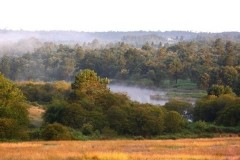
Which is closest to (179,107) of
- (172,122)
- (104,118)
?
(172,122)

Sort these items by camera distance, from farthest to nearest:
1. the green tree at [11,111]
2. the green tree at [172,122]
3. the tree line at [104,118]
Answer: the green tree at [172,122] → the tree line at [104,118] → the green tree at [11,111]

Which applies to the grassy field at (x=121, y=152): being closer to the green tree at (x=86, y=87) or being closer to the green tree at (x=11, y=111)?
the green tree at (x=11, y=111)

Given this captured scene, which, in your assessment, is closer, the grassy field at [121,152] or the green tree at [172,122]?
the grassy field at [121,152]

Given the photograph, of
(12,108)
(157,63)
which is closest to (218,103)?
(12,108)

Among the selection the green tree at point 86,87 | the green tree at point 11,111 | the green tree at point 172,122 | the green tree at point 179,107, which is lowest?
the green tree at point 179,107

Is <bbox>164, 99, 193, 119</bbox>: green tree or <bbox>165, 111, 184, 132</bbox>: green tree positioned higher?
<bbox>165, 111, 184, 132</bbox>: green tree

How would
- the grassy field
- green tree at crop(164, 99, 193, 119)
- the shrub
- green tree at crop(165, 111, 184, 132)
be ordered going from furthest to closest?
green tree at crop(164, 99, 193, 119), green tree at crop(165, 111, 184, 132), the shrub, the grassy field

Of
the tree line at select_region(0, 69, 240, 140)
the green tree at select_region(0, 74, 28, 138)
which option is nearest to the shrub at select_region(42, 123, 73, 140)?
the tree line at select_region(0, 69, 240, 140)

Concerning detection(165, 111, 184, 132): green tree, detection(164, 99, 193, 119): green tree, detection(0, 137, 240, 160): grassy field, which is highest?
detection(0, 137, 240, 160): grassy field

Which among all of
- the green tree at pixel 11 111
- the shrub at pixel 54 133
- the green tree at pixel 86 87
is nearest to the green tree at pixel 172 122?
the green tree at pixel 86 87

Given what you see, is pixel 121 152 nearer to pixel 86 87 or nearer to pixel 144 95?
pixel 86 87

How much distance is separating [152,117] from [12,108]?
67.2 ft

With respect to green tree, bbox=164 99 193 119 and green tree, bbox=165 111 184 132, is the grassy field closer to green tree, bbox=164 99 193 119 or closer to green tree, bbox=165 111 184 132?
green tree, bbox=165 111 184 132

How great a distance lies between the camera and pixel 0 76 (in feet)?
230
